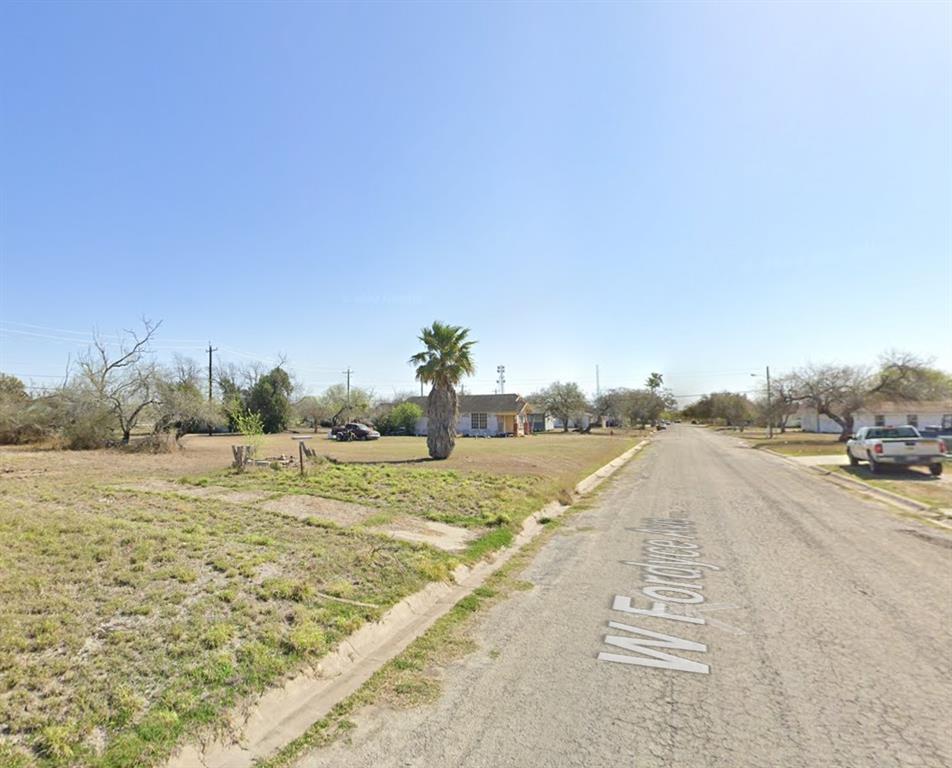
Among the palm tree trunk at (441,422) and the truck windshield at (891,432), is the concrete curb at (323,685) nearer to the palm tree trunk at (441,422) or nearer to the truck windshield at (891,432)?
the palm tree trunk at (441,422)

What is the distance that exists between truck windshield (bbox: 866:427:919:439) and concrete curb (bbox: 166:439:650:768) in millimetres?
21601

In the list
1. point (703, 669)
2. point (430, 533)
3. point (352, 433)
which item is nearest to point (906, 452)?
point (430, 533)

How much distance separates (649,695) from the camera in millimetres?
3709

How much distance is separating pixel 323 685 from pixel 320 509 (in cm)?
669

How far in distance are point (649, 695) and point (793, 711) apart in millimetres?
899

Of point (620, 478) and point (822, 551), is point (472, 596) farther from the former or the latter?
point (620, 478)

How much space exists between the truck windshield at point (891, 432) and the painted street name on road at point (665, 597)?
1670 centimetres

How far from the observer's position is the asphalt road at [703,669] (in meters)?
3.09

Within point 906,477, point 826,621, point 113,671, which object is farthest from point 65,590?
point 906,477

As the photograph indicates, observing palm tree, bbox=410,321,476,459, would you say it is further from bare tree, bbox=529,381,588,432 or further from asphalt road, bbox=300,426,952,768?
bare tree, bbox=529,381,588,432

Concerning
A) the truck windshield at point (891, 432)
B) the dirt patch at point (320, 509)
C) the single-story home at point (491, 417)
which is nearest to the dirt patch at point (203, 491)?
the dirt patch at point (320, 509)

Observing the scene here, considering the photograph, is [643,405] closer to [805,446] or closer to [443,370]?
[805,446]

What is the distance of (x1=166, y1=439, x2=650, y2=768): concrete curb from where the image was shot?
3113 mm

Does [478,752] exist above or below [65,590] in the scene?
below
